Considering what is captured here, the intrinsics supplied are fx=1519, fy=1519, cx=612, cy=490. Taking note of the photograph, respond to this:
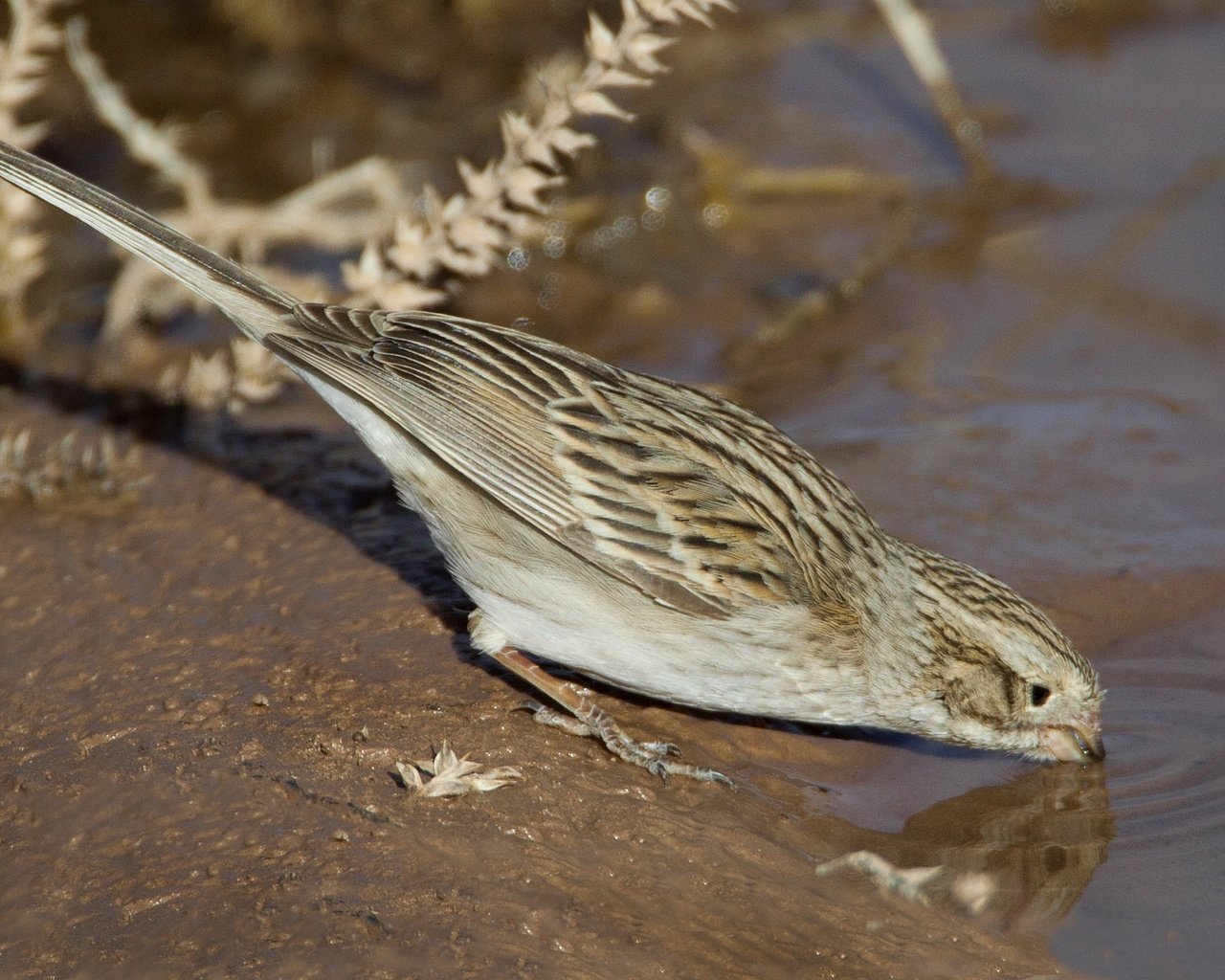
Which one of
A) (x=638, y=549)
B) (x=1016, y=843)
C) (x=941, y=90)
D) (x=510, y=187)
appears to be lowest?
(x=1016, y=843)

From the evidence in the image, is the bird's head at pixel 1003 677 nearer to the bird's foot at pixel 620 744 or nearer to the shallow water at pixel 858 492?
the shallow water at pixel 858 492

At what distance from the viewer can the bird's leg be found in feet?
15.4

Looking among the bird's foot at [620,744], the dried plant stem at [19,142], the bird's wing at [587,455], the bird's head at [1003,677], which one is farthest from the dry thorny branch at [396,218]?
the bird's head at [1003,677]

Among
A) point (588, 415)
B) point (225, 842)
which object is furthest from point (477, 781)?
point (588, 415)

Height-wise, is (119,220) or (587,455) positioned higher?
(119,220)

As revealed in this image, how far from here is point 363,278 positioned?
596 centimetres

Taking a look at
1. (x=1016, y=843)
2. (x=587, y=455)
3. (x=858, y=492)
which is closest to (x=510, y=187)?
(x=587, y=455)

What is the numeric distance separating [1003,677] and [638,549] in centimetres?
134

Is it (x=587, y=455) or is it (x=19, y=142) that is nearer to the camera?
(x=587, y=455)

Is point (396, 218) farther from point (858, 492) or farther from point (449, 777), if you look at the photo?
point (449, 777)

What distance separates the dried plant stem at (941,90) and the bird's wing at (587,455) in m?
4.56

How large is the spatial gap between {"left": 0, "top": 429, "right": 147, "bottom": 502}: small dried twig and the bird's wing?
1.55 m

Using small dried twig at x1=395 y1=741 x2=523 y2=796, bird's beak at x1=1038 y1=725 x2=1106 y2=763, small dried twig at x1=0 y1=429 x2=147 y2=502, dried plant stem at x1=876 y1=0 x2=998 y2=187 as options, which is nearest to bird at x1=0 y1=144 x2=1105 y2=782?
bird's beak at x1=1038 y1=725 x2=1106 y2=763

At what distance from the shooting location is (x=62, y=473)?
5984mm
